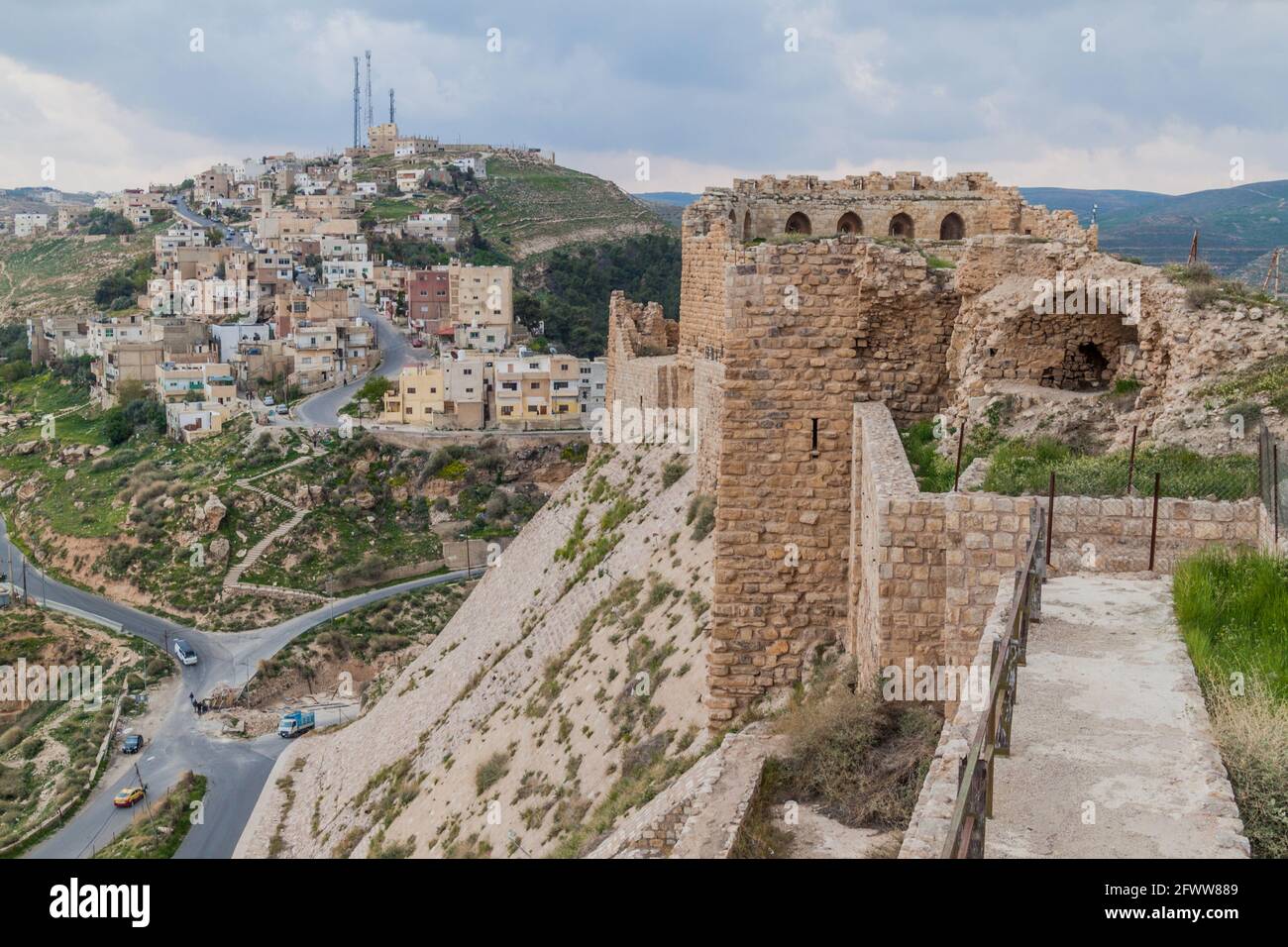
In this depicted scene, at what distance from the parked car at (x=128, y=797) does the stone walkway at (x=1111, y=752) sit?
2647 cm

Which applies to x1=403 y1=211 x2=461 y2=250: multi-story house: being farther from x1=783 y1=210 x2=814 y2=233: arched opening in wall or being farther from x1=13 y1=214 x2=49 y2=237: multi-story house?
x1=783 y1=210 x2=814 y2=233: arched opening in wall

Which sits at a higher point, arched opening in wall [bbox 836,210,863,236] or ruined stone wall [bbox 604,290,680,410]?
arched opening in wall [bbox 836,210,863,236]

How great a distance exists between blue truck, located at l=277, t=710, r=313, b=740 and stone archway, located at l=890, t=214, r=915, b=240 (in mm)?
19240

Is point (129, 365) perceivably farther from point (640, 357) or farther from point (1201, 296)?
point (1201, 296)

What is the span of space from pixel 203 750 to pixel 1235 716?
1185 inches

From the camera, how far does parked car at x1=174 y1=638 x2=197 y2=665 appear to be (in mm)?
38781

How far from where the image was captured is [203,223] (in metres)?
113

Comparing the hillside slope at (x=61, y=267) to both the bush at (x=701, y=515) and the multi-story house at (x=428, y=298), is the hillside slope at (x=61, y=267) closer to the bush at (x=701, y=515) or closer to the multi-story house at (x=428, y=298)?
→ the multi-story house at (x=428, y=298)

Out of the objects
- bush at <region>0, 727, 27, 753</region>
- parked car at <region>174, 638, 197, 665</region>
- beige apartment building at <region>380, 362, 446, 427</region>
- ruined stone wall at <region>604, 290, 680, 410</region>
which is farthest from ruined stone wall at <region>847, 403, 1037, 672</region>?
beige apartment building at <region>380, 362, 446, 427</region>

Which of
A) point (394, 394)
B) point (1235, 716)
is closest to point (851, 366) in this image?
point (1235, 716)

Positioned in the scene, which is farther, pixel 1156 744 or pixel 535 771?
pixel 535 771

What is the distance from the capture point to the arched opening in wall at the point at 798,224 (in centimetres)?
2127
